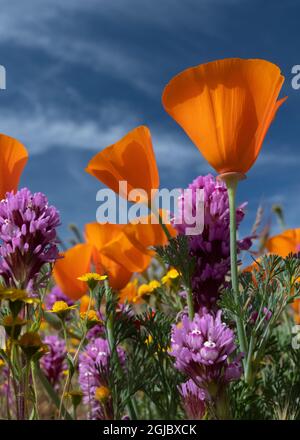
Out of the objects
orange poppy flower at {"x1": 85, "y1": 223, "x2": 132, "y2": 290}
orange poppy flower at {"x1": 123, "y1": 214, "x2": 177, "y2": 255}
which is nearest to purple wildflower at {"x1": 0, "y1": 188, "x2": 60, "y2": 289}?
orange poppy flower at {"x1": 123, "y1": 214, "x2": 177, "y2": 255}

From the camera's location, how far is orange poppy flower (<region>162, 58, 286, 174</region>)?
115 centimetres

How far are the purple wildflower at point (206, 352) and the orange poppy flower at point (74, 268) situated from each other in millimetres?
863

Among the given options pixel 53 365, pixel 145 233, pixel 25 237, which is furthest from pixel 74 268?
pixel 25 237

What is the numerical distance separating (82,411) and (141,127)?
164 cm

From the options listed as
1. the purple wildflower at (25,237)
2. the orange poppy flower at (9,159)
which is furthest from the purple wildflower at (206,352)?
the orange poppy flower at (9,159)

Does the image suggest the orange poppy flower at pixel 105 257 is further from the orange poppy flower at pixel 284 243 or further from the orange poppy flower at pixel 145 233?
the orange poppy flower at pixel 284 243

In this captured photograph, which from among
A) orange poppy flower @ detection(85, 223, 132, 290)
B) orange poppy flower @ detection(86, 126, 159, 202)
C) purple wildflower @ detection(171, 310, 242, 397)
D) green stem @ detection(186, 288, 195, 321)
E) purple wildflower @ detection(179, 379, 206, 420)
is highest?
orange poppy flower @ detection(86, 126, 159, 202)

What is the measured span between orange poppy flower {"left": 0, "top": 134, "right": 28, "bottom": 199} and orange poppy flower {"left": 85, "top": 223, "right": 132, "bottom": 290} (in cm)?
57

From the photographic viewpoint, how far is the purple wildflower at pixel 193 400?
1.10 meters

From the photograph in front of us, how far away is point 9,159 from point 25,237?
0.27 m

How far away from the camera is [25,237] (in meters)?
1.12

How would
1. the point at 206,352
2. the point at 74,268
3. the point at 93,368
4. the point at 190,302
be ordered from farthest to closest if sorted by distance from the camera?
the point at 74,268
the point at 93,368
the point at 190,302
the point at 206,352

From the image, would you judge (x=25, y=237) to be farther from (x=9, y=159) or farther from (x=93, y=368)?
(x=93, y=368)

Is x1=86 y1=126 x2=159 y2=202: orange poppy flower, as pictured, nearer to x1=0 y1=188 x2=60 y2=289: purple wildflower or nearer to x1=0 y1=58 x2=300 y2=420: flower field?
x1=0 y1=58 x2=300 y2=420: flower field
